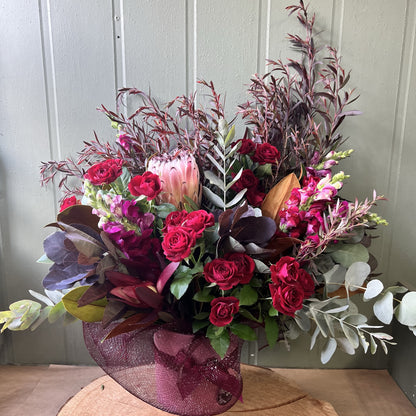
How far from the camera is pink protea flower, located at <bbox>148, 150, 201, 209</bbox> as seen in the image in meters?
0.65

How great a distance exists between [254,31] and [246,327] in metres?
0.69

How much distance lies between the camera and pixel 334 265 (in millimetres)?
700

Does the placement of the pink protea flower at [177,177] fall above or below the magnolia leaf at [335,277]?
above

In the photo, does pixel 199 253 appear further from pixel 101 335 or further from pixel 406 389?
pixel 406 389

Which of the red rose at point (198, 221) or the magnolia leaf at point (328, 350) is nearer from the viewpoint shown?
the red rose at point (198, 221)

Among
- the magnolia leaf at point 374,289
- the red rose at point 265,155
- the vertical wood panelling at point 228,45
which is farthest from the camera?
the vertical wood panelling at point 228,45

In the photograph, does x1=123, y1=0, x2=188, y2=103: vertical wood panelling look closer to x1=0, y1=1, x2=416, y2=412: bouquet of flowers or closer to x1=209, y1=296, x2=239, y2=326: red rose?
x1=0, y1=1, x2=416, y2=412: bouquet of flowers

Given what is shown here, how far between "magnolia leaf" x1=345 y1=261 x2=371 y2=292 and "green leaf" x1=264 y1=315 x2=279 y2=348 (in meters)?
0.14

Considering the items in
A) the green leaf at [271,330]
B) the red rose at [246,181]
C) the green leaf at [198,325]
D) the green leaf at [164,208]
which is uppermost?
the red rose at [246,181]

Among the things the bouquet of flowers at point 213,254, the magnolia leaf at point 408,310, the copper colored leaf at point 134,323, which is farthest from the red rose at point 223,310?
the magnolia leaf at point 408,310

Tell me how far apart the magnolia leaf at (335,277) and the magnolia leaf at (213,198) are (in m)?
0.23

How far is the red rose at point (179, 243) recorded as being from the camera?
0.54 m

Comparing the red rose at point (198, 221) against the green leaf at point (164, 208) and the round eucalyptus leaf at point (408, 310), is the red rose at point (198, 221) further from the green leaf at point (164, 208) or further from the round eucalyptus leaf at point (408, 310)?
the round eucalyptus leaf at point (408, 310)

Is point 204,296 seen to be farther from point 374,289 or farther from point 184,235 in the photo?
point 374,289
